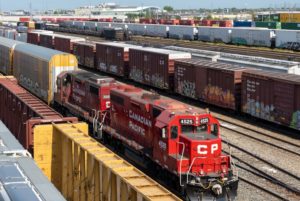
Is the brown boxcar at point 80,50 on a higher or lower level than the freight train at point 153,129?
higher

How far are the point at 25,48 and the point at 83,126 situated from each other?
2519 centimetres

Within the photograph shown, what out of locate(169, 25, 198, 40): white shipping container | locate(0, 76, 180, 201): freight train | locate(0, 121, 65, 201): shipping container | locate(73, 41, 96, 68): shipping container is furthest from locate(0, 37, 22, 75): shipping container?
locate(169, 25, 198, 40): white shipping container

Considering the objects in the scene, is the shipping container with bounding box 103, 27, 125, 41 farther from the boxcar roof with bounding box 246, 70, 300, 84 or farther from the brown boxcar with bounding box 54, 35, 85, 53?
the boxcar roof with bounding box 246, 70, 300, 84

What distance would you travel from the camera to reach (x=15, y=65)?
4216 centimetres

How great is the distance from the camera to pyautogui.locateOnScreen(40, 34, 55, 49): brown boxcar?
222ft

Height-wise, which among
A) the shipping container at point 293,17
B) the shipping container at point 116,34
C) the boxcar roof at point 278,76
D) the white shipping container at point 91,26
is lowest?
the boxcar roof at point 278,76

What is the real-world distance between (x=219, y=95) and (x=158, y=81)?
922 centimetres

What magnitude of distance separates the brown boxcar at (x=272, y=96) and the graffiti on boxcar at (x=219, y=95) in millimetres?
1209

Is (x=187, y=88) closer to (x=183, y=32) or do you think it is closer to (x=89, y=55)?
(x=89, y=55)

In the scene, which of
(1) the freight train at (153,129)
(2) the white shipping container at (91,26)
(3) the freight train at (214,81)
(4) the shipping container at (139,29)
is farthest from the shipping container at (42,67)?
(2) the white shipping container at (91,26)

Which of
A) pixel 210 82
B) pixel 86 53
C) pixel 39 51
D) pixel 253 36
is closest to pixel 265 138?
pixel 210 82

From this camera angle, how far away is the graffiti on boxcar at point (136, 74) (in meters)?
44.7

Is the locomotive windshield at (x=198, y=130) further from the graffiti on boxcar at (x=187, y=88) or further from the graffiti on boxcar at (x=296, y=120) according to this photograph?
the graffiti on boxcar at (x=187, y=88)

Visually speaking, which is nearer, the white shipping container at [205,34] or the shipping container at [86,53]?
the shipping container at [86,53]
